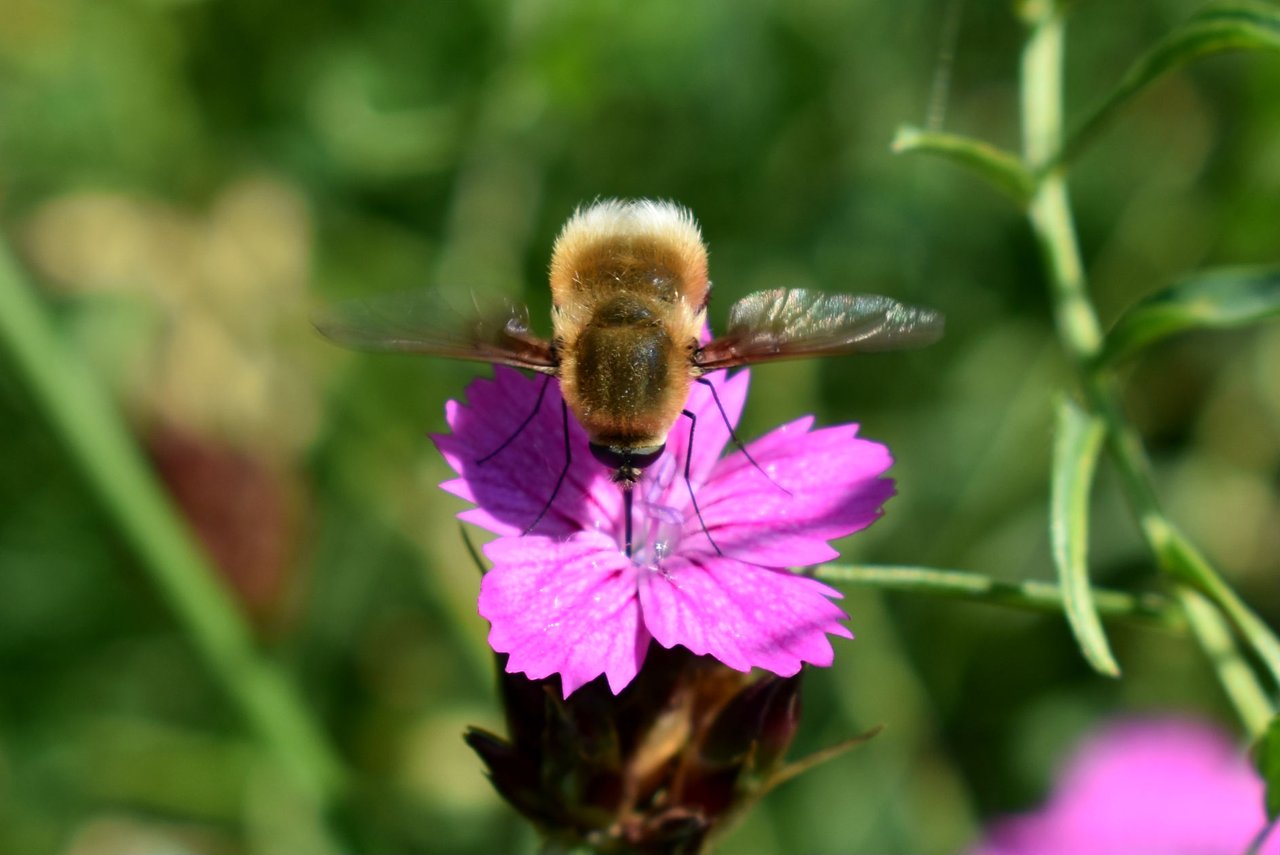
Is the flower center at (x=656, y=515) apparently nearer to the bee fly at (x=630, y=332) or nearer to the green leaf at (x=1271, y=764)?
the bee fly at (x=630, y=332)

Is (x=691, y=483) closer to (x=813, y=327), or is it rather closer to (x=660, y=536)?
(x=660, y=536)

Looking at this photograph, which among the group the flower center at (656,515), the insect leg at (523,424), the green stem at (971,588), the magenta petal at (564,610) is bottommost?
the green stem at (971,588)

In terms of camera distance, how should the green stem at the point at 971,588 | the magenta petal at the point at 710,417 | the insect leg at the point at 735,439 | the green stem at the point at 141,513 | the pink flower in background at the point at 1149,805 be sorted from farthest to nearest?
the green stem at the point at 141,513 → the pink flower in background at the point at 1149,805 → the magenta petal at the point at 710,417 → the insect leg at the point at 735,439 → the green stem at the point at 971,588

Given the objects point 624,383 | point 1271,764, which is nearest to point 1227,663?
point 1271,764

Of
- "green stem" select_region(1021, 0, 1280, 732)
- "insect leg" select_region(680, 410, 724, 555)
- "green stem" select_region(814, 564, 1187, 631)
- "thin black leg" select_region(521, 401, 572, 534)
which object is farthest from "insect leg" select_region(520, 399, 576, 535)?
"green stem" select_region(1021, 0, 1280, 732)

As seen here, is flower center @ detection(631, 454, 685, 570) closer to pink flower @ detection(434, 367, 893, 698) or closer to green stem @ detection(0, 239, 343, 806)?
pink flower @ detection(434, 367, 893, 698)

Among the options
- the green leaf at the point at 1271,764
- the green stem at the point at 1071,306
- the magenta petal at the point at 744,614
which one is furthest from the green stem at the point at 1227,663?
the magenta petal at the point at 744,614
